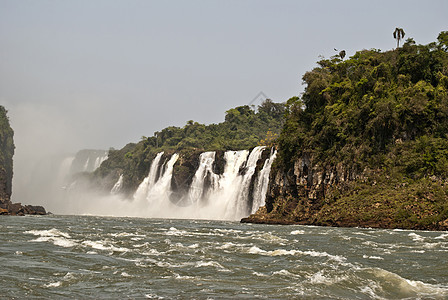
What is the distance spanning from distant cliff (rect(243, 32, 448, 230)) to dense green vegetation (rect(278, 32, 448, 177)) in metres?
0.10

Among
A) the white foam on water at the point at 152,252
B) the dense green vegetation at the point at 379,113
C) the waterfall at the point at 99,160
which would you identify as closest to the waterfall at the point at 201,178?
the dense green vegetation at the point at 379,113

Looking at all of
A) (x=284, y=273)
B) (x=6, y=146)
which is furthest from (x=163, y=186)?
(x=284, y=273)

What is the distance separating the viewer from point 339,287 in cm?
1296

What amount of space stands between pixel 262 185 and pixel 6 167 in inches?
2124

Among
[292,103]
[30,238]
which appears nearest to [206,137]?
[292,103]

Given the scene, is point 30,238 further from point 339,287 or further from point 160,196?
point 160,196

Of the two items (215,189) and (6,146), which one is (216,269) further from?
(6,146)

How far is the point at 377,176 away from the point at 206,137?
6659 centimetres

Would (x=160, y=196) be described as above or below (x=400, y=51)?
below

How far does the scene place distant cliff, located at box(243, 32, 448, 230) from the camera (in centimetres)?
4238

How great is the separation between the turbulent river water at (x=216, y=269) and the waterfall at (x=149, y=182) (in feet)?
226

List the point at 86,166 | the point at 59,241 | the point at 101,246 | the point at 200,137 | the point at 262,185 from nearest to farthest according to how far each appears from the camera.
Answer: the point at 101,246 < the point at 59,241 < the point at 262,185 < the point at 200,137 < the point at 86,166

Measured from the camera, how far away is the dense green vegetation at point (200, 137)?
10619 centimetres

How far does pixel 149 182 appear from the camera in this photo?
9350 cm
